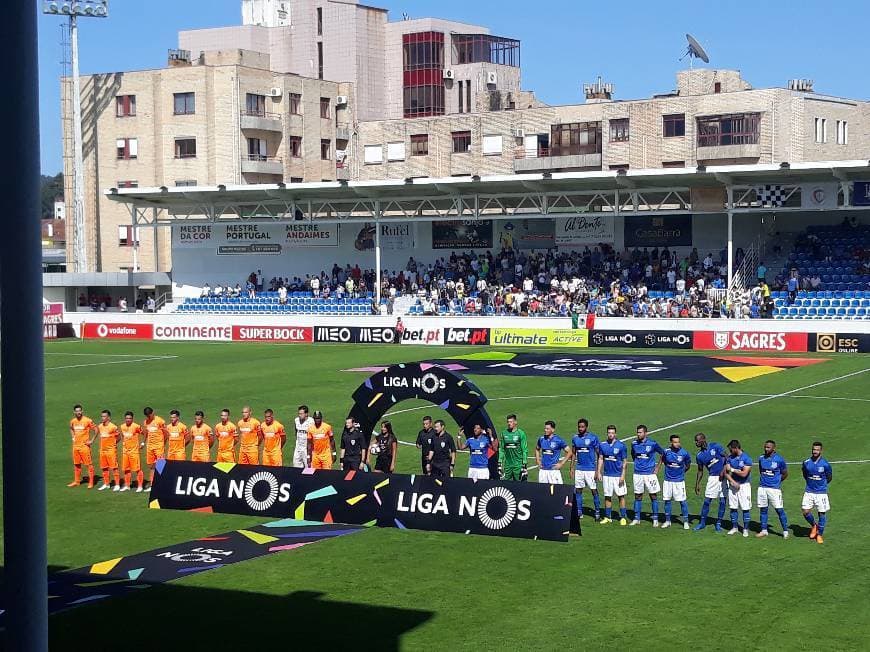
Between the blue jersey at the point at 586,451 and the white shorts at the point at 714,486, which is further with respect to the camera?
the blue jersey at the point at 586,451

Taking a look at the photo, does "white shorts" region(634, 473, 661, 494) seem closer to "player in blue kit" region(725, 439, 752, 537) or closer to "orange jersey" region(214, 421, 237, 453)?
"player in blue kit" region(725, 439, 752, 537)

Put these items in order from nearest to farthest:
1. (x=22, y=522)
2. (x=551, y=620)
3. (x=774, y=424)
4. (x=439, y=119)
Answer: (x=22, y=522), (x=551, y=620), (x=774, y=424), (x=439, y=119)

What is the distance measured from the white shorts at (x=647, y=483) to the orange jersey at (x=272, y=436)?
289 inches

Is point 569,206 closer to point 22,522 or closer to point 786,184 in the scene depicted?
point 786,184

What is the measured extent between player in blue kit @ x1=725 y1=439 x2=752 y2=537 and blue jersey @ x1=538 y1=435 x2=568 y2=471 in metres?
2.71

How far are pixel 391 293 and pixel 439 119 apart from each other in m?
22.4

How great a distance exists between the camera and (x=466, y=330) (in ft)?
168

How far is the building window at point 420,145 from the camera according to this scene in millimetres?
78000

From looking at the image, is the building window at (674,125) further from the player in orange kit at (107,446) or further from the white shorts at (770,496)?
the white shorts at (770,496)

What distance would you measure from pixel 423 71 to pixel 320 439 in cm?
7272

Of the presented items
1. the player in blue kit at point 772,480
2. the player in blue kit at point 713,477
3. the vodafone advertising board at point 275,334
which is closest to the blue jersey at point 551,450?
the player in blue kit at point 713,477

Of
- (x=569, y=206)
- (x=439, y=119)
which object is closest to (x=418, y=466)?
(x=569, y=206)

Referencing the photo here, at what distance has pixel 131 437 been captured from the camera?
2186cm

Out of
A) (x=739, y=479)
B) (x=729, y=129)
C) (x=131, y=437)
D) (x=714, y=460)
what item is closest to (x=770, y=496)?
(x=739, y=479)
